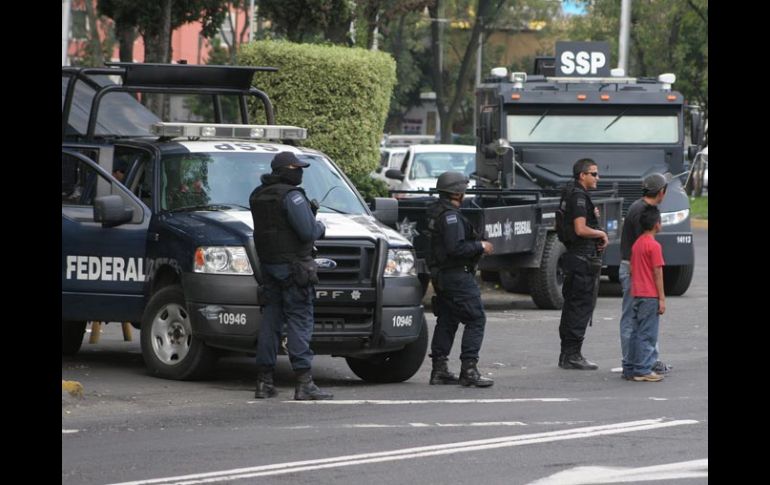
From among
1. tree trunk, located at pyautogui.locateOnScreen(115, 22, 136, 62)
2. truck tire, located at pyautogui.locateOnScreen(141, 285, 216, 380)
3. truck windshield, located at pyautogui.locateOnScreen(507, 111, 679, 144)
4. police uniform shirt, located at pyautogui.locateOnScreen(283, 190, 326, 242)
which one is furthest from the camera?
tree trunk, located at pyautogui.locateOnScreen(115, 22, 136, 62)

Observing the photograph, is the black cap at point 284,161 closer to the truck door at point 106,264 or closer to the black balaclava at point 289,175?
the black balaclava at point 289,175

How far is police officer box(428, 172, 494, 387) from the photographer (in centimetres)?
1152

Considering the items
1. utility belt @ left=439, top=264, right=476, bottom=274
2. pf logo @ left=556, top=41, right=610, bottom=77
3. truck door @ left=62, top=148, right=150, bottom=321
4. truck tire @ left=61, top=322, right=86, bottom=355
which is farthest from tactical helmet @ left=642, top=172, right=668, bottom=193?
pf logo @ left=556, top=41, right=610, bottom=77

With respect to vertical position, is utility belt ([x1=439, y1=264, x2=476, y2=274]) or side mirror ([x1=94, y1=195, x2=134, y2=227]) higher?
side mirror ([x1=94, y1=195, x2=134, y2=227])

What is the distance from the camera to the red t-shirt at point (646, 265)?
12.1 meters

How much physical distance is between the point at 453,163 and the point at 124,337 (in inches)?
507

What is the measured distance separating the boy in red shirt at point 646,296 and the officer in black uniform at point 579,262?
1.93 feet

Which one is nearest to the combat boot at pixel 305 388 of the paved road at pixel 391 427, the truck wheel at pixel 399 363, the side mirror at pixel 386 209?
the paved road at pixel 391 427

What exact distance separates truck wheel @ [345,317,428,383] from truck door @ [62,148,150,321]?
185 centimetres

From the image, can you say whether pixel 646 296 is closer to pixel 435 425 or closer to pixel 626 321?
pixel 626 321

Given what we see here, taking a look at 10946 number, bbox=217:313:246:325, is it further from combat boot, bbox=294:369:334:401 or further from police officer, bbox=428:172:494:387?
police officer, bbox=428:172:494:387

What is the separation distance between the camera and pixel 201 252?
1127cm

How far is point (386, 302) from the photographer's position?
1136cm
